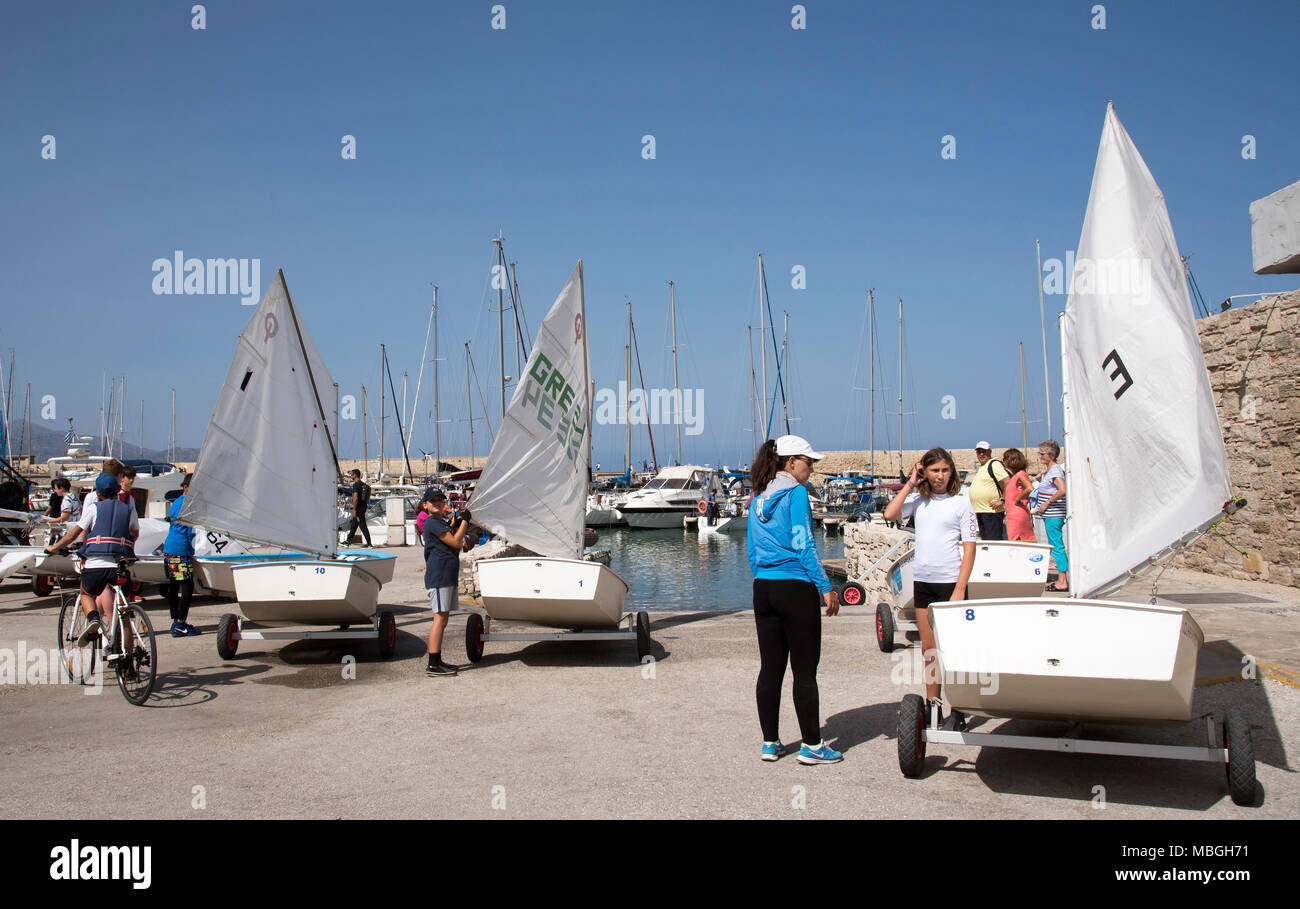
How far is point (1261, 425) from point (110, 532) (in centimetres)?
1343

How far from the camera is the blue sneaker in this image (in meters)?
5.23

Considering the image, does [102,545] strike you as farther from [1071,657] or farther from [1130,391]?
[1130,391]

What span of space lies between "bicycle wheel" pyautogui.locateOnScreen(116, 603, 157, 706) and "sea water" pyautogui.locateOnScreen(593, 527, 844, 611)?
6.90 m

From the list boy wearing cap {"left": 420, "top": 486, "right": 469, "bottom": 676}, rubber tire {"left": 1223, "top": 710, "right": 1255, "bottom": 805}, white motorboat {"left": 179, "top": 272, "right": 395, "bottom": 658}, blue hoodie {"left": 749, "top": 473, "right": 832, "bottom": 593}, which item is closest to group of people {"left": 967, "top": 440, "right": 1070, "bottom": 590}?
blue hoodie {"left": 749, "top": 473, "right": 832, "bottom": 593}

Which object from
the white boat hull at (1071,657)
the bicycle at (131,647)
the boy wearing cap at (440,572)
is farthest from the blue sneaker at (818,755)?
the bicycle at (131,647)

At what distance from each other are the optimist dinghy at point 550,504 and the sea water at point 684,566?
3.22m

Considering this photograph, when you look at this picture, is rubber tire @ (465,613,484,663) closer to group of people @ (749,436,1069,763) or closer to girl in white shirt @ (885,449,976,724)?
group of people @ (749,436,1069,763)

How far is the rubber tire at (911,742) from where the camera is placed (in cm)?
486

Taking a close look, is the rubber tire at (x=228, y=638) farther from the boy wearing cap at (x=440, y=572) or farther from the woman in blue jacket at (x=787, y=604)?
the woman in blue jacket at (x=787, y=604)

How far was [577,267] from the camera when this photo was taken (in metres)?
10.8
